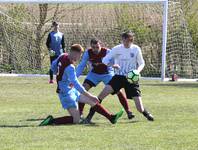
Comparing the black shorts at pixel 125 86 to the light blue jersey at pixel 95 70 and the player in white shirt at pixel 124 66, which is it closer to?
the player in white shirt at pixel 124 66

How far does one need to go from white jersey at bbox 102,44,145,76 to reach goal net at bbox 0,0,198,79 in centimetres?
1143

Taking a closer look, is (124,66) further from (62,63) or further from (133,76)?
(62,63)

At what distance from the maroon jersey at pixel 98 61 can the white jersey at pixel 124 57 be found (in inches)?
18.9

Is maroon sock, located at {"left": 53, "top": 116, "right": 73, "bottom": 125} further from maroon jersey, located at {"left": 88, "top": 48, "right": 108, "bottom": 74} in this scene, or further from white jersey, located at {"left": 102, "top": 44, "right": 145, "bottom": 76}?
maroon jersey, located at {"left": 88, "top": 48, "right": 108, "bottom": 74}

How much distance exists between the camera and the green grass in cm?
955

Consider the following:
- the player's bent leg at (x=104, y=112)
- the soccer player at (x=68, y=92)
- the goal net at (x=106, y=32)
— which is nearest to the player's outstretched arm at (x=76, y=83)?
the soccer player at (x=68, y=92)

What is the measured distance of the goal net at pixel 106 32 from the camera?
2466 centimetres

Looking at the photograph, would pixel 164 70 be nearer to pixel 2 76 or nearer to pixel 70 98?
pixel 2 76

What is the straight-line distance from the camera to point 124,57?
12.7 meters

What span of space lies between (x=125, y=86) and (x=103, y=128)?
5.00 ft

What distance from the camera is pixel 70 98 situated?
11906mm

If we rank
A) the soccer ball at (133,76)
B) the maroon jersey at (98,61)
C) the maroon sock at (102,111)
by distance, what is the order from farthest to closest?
the maroon jersey at (98,61), the soccer ball at (133,76), the maroon sock at (102,111)

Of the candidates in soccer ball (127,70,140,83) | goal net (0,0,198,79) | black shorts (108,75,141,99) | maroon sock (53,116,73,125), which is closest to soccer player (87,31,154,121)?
black shorts (108,75,141,99)

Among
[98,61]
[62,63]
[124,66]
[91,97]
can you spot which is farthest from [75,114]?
[98,61]
